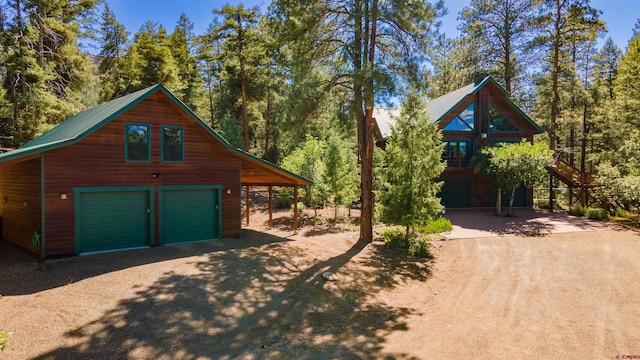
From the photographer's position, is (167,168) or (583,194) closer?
(167,168)

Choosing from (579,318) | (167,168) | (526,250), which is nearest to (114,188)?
(167,168)

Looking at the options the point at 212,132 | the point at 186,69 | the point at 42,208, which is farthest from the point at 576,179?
the point at 186,69

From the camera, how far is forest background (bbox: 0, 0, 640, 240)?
13.5 m

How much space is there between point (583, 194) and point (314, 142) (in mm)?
17013

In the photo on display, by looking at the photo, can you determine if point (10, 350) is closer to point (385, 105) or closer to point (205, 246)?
point (205, 246)

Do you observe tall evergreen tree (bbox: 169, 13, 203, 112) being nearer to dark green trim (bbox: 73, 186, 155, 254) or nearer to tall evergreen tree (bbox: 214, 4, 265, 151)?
tall evergreen tree (bbox: 214, 4, 265, 151)

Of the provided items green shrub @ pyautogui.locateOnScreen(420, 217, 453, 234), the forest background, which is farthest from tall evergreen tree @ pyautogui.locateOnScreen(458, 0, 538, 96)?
green shrub @ pyautogui.locateOnScreen(420, 217, 453, 234)

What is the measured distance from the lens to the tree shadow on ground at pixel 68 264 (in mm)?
8414

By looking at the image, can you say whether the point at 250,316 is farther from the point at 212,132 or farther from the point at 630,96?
the point at 630,96

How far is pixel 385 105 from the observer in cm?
1338

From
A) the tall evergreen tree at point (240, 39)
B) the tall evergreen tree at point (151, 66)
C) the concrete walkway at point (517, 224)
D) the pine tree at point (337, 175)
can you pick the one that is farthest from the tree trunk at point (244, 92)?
the concrete walkway at point (517, 224)

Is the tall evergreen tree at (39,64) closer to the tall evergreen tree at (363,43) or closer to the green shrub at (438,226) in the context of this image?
the tall evergreen tree at (363,43)

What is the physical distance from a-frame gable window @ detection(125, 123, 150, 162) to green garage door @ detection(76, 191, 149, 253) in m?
1.19

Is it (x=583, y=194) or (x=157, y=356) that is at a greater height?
(x=583, y=194)
